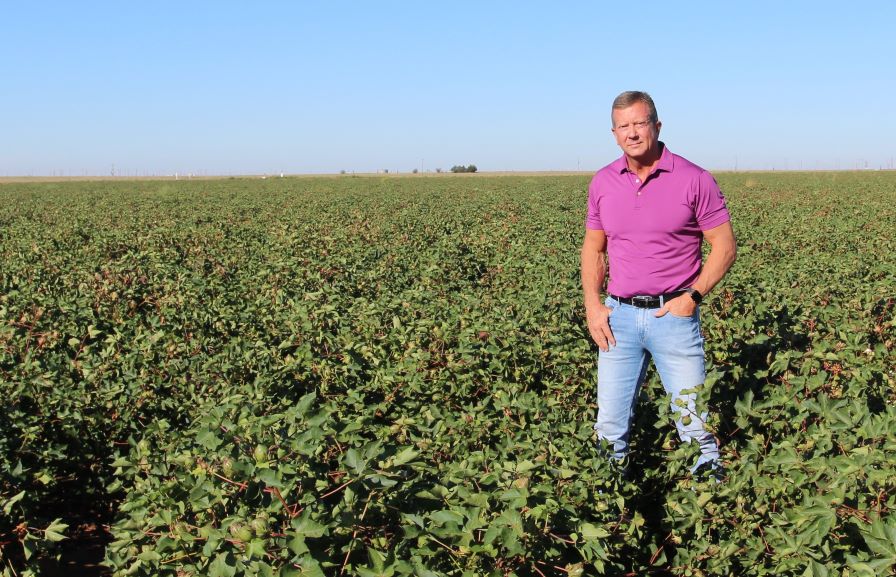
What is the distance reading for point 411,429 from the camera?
3922 millimetres

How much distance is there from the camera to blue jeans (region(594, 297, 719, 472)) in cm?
345

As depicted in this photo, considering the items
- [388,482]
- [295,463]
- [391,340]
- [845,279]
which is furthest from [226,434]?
[845,279]

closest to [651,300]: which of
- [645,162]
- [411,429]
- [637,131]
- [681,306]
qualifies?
[681,306]

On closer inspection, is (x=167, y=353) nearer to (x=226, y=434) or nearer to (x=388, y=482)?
(x=226, y=434)

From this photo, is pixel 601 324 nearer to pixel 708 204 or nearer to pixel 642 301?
pixel 642 301

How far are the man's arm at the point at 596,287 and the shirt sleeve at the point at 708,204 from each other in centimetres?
50

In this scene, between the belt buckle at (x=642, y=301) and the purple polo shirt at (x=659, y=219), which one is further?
the belt buckle at (x=642, y=301)

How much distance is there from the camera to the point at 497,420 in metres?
3.85

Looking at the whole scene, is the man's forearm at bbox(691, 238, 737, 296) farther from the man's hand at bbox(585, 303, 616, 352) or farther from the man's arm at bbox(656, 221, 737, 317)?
the man's hand at bbox(585, 303, 616, 352)

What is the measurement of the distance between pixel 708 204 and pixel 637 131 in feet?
1.47

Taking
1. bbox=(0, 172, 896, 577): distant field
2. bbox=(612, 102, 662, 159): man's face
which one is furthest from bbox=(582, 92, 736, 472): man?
bbox=(0, 172, 896, 577): distant field

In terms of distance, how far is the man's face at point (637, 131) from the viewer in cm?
331

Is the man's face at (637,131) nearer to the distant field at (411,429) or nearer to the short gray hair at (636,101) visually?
the short gray hair at (636,101)

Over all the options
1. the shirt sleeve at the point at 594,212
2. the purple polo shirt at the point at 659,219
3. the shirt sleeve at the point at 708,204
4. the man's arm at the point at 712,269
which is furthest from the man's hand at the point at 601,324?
the shirt sleeve at the point at 708,204
